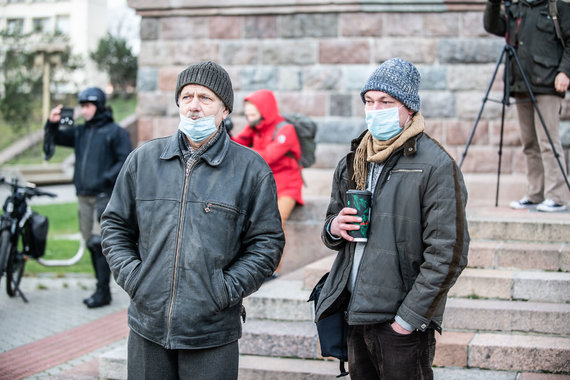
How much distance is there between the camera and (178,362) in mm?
2885

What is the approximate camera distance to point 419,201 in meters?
2.85

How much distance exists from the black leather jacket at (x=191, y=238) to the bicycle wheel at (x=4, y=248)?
4.29 metres

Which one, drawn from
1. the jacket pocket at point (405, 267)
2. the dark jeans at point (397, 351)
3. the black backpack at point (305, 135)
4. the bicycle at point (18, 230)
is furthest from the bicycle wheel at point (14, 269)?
the jacket pocket at point (405, 267)

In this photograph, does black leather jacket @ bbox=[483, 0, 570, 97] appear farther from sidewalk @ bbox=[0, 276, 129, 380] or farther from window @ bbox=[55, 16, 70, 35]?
window @ bbox=[55, 16, 70, 35]

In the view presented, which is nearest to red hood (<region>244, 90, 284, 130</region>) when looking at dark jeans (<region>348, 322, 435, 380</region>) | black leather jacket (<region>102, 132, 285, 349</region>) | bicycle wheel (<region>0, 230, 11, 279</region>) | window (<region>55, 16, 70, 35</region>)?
bicycle wheel (<region>0, 230, 11, 279</region>)

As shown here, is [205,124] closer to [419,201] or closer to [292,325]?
[419,201]

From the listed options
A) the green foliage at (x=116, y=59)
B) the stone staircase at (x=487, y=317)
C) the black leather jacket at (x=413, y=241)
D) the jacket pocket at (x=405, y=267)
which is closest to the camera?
the black leather jacket at (x=413, y=241)

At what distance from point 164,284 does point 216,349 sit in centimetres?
35

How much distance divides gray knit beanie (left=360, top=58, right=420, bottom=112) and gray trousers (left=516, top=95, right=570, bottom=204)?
12.1 ft

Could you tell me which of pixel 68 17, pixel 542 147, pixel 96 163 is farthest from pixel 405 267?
pixel 68 17

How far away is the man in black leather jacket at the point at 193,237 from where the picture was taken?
2801 mm

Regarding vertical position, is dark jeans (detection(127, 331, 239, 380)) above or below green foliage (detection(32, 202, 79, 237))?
above

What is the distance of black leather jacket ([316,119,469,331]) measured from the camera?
2764mm

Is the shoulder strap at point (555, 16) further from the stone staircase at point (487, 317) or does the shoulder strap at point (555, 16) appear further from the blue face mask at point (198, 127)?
the blue face mask at point (198, 127)
